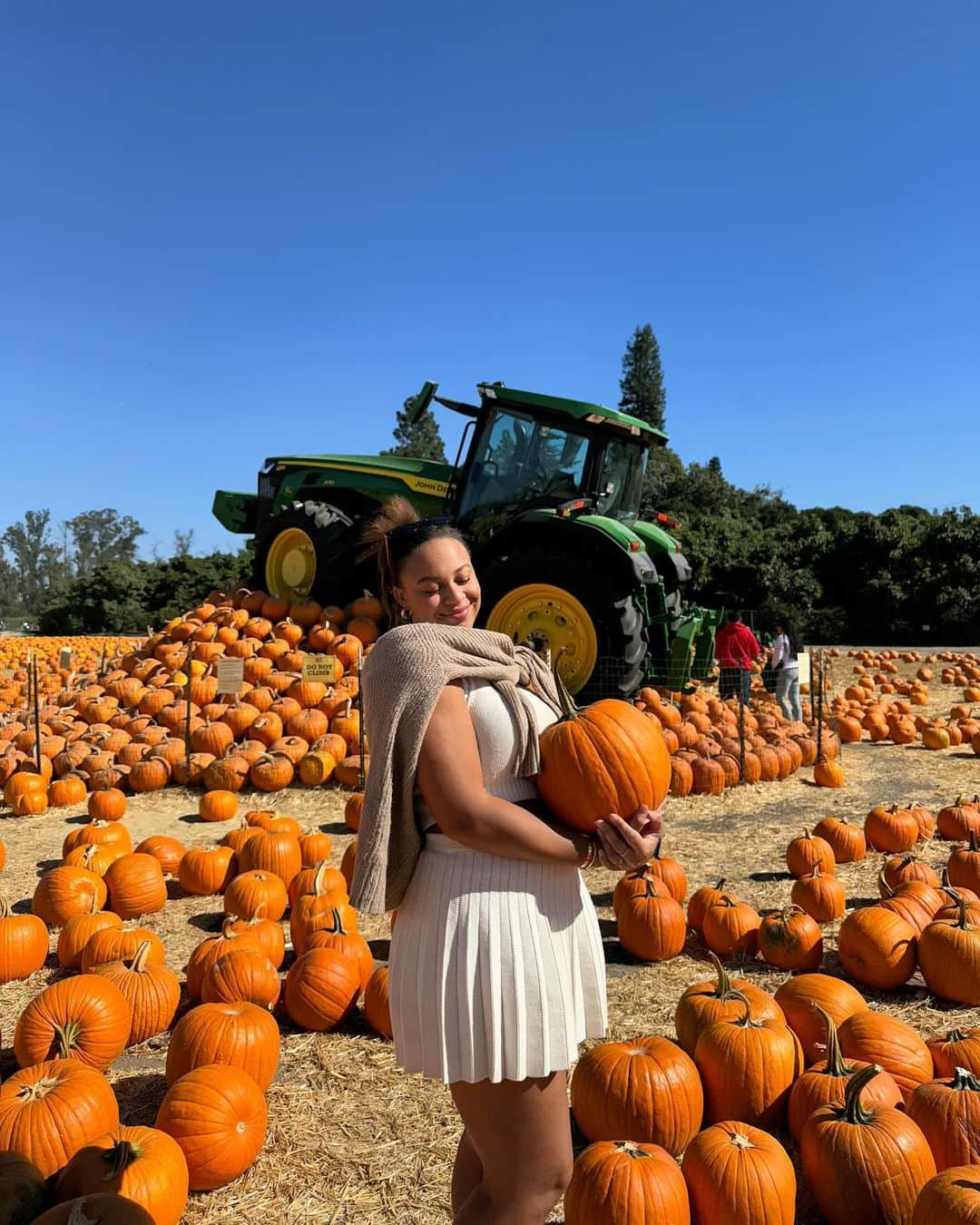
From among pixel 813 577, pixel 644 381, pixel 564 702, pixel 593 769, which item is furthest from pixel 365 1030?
pixel 644 381

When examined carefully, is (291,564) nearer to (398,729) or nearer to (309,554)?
(309,554)

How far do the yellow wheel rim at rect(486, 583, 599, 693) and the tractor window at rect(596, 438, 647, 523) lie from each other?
4.73ft

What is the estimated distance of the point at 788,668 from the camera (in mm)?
10211

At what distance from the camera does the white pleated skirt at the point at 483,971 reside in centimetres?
158

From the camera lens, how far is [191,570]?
2972 cm

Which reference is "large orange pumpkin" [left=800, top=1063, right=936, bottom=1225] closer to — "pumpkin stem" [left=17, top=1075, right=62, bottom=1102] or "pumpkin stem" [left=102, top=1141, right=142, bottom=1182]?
"pumpkin stem" [left=102, top=1141, right=142, bottom=1182]

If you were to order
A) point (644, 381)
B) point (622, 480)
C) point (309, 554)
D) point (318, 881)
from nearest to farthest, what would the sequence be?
point (318, 881) < point (622, 480) < point (309, 554) < point (644, 381)

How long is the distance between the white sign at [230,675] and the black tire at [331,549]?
2389 millimetres

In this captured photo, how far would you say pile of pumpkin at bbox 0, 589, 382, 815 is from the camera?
7.00 meters

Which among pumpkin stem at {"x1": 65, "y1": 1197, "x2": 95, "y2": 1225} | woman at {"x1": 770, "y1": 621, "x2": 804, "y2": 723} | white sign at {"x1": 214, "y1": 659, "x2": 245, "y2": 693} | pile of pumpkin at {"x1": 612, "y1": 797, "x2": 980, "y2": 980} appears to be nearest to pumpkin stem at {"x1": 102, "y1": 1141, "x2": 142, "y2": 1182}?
pumpkin stem at {"x1": 65, "y1": 1197, "x2": 95, "y2": 1225}

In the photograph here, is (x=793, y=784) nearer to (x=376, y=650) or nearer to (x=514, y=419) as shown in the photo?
(x=514, y=419)

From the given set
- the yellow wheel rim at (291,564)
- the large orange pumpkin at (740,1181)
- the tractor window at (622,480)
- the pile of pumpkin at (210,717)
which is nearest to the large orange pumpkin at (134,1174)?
the large orange pumpkin at (740,1181)

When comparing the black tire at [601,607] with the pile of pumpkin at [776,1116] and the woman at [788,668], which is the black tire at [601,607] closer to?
the woman at [788,668]

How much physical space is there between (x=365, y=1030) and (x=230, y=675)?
491 cm
